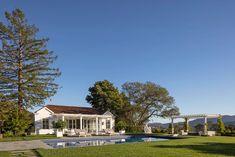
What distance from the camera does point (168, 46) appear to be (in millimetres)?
25500

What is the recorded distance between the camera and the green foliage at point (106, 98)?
126 ft

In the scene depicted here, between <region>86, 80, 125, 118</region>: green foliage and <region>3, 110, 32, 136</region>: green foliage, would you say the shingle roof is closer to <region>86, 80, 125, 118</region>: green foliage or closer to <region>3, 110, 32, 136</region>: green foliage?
<region>86, 80, 125, 118</region>: green foliage

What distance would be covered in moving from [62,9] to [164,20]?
26.1ft

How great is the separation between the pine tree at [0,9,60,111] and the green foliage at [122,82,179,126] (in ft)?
38.4

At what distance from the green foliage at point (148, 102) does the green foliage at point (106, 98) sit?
178 centimetres

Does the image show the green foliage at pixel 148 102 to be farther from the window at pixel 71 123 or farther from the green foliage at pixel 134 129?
the window at pixel 71 123

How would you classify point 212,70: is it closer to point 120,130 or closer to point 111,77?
point 120,130

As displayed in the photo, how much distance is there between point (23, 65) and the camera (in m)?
31.6

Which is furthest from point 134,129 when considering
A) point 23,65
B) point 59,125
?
point 23,65

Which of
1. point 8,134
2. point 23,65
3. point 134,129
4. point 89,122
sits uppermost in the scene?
point 23,65

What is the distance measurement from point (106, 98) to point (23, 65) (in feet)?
→ 39.9

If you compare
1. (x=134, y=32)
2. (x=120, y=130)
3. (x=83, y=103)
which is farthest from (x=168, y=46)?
(x=83, y=103)

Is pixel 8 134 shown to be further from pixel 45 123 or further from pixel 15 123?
pixel 45 123

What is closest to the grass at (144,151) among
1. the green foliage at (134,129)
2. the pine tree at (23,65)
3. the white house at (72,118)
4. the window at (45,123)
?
the white house at (72,118)
